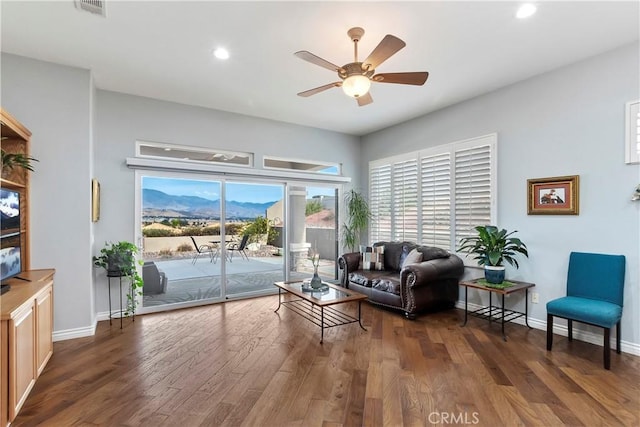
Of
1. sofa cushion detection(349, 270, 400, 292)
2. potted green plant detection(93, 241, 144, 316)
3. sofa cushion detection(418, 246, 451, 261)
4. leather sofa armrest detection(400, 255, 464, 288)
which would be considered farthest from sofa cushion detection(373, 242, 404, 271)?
potted green plant detection(93, 241, 144, 316)

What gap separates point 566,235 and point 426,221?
1931mm

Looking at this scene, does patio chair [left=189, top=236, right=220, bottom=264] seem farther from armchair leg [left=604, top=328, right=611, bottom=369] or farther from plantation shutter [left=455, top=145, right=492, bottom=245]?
armchair leg [left=604, top=328, right=611, bottom=369]

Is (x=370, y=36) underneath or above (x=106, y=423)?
above

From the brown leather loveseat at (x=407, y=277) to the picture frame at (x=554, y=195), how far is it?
1.25 metres

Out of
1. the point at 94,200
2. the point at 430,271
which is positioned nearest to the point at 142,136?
the point at 94,200

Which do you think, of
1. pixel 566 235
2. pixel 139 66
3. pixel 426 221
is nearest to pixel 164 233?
pixel 139 66

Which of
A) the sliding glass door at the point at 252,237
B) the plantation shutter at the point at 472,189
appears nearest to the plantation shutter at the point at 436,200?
the plantation shutter at the point at 472,189

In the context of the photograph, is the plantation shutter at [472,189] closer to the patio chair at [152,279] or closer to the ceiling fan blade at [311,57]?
the ceiling fan blade at [311,57]

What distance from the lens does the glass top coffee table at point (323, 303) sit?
140 inches

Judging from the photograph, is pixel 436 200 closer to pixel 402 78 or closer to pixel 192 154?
pixel 402 78

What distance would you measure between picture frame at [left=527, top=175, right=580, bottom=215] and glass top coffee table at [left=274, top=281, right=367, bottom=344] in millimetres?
2355

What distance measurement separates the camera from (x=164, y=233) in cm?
464

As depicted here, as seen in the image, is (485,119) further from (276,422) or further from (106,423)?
(106,423)

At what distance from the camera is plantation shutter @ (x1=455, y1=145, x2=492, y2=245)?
14.3 feet
